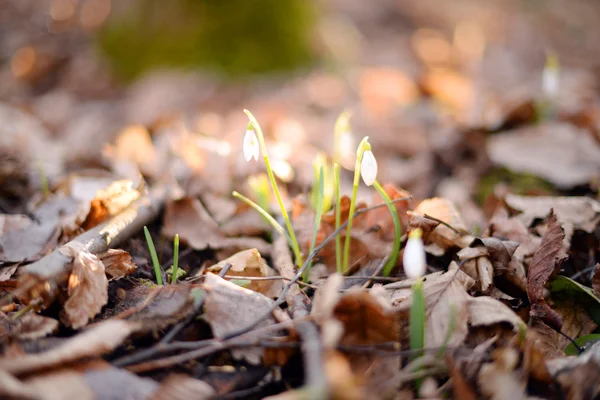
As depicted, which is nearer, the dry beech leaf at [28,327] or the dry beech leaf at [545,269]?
the dry beech leaf at [28,327]

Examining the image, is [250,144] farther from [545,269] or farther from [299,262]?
[545,269]

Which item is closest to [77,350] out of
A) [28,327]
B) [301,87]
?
[28,327]

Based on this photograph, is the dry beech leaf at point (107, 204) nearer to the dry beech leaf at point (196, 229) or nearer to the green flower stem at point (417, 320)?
the dry beech leaf at point (196, 229)

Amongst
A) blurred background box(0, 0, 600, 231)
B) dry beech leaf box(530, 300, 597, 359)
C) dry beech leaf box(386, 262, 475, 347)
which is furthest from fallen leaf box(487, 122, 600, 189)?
dry beech leaf box(386, 262, 475, 347)

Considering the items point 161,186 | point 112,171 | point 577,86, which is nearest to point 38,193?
point 112,171

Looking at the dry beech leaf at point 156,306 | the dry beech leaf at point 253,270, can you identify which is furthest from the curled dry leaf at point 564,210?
the dry beech leaf at point 156,306

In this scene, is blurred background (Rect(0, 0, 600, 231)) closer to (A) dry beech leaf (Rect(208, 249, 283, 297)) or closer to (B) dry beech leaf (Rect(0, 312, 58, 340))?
(A) dry beech leaf (Rect(208, 249, 283, 297))
